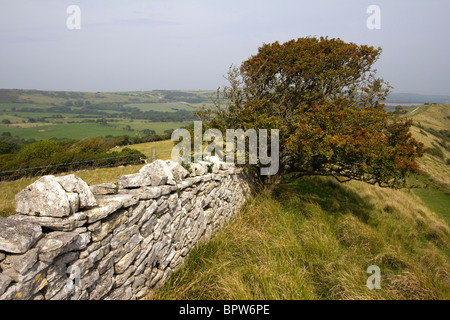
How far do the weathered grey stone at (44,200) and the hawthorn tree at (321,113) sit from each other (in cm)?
541

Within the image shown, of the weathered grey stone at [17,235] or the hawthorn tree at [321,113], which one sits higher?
the hawthorn tree at [321,113]

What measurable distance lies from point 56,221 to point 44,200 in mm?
260

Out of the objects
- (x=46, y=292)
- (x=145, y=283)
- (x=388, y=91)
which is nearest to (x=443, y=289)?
(x=145, y=283)

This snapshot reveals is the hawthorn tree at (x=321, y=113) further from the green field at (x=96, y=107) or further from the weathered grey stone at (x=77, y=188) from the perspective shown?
the green field at (x=96, y=107)

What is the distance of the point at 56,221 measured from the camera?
2.55 meters

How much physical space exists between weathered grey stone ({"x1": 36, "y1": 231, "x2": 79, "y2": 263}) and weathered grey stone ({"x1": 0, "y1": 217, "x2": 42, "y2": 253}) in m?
0.09

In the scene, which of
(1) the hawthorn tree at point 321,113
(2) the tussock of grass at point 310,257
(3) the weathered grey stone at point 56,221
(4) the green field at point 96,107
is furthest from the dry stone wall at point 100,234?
(4) the green field at point 96,107

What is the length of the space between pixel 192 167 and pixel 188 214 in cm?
104

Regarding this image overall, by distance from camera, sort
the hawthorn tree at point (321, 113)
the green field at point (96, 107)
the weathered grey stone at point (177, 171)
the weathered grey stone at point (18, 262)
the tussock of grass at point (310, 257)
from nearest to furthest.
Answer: the weathered grey stone at point (18, 262)
the tussock of grass at point (310, 257)
the weathered grey stone at point (177, 171)
the hawthorn tree at point (321, 113)
the green field at point (96, 107)

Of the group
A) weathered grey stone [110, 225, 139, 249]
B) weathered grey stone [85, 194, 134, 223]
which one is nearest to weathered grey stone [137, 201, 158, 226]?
weathered grey stone [110, 225, 139, 249]

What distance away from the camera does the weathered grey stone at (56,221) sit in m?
2.49

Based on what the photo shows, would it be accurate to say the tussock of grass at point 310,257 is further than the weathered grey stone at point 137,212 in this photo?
Yes

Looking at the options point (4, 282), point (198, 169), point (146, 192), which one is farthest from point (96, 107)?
point (4, 282)

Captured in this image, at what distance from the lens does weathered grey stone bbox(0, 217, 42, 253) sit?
217 centimetres
